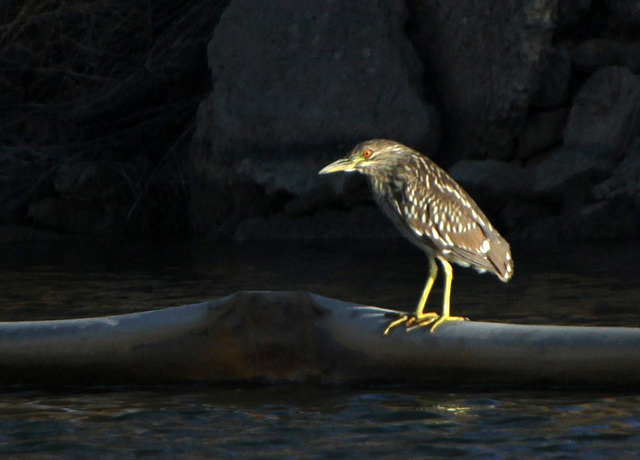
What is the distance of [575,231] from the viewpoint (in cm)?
1070

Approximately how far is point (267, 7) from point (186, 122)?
1.94m

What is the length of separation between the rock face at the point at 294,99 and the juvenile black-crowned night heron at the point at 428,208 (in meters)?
5.47

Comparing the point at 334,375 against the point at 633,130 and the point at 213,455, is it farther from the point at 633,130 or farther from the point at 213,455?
→ the point at 633,130

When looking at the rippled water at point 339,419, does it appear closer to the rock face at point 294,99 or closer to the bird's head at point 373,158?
the bird's head at point 373,158

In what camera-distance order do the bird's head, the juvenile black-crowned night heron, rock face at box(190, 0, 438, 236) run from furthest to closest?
rock face at box(190, 0, 438, 236) < the bird's head < the juvenile black-crowned night heron

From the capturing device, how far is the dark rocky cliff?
10969 millimetres

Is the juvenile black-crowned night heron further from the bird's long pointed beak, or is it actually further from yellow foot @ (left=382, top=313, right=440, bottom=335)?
yellow foot @ (left=382, top=313, right=440, bottom=335)

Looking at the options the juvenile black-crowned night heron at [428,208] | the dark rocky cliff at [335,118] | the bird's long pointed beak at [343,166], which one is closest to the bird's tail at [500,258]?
the juvenile black-crowned night heron at [428,208]

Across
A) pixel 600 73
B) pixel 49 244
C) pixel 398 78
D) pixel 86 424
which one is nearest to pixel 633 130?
pixel 600 73

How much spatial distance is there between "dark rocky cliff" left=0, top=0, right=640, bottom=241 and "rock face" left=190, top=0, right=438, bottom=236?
0.01 m

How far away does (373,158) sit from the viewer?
223 inches

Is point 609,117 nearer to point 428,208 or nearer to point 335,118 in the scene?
point 335,118

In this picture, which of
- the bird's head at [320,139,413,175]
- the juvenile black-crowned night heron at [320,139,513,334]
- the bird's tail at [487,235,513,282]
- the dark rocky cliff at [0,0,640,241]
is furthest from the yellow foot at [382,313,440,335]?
the dark rocky cliff at [0,0,640,241]

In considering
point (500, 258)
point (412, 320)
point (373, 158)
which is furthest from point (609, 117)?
point (412, 320)
